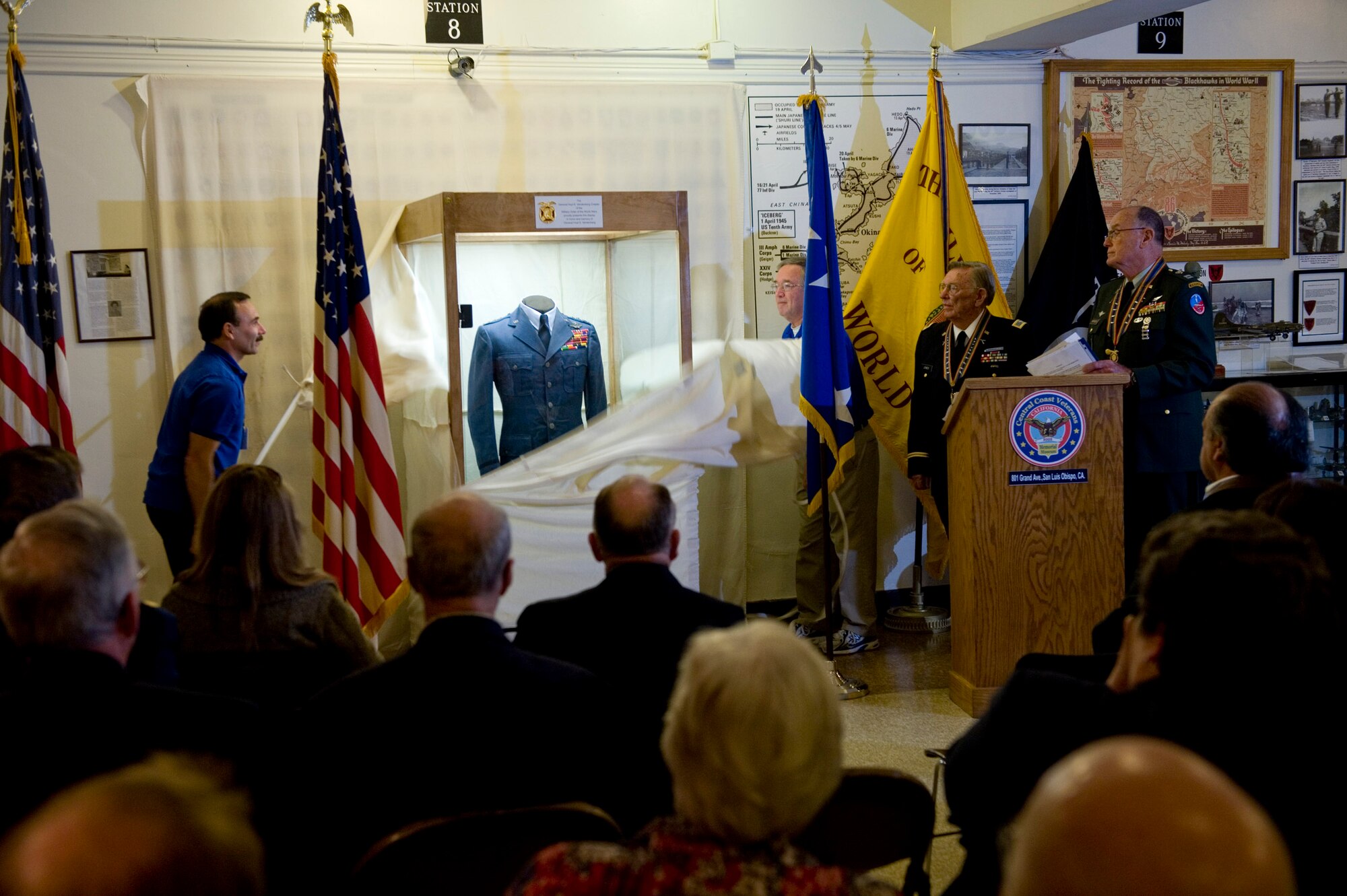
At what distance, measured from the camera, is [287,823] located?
5.47 feet

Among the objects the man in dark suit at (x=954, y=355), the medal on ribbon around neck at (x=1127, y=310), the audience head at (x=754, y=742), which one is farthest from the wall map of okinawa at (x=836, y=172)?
the audience head at (x=754, y=742)

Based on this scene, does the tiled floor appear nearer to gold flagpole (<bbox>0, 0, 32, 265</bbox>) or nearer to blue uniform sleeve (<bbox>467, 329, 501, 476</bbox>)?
blue uniform sleeve (<bbox>467, 329, 501, 476</bbox>)

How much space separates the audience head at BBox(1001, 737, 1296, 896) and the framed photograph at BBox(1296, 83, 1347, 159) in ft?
19.3

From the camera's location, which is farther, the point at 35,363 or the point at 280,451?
the point at 280,451

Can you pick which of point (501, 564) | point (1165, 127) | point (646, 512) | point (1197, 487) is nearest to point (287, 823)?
point (501, 564)

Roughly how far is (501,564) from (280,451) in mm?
3207

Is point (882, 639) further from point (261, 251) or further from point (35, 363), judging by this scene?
point (35, 363)

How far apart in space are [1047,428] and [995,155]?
2192mm

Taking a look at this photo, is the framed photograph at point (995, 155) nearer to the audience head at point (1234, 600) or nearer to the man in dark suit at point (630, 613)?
the man in dark suit at point (630, 613)

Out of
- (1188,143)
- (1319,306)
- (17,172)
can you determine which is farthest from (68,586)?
(1319,306)

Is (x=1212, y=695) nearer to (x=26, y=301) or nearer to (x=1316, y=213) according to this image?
(x=26, y=301)

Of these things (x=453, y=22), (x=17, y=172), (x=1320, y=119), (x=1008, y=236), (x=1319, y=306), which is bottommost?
(x=1319, y=306)

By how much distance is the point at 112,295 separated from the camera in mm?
4629

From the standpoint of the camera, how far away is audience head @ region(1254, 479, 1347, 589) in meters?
1.98
